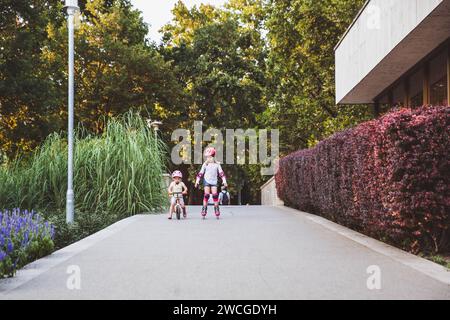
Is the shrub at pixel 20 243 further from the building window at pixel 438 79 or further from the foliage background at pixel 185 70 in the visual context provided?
the foliage background at pixel 185 70

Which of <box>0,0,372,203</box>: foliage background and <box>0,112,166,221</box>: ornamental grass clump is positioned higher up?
<box>0,0,372,203</box>: foliage background

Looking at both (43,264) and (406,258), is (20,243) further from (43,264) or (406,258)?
(406,258)

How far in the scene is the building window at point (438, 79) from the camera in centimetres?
1277

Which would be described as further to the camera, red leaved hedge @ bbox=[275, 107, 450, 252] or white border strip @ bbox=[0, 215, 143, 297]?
red leaved hedge @ bbox=[275, 107, 450, 252]

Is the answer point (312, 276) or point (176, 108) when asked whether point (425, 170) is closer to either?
point (312, 276)

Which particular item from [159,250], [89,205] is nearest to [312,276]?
[159,250]

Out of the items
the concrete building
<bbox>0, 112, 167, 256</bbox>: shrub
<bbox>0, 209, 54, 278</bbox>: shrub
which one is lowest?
<bbox>0, 209, 54, 278</bbox>: shrub

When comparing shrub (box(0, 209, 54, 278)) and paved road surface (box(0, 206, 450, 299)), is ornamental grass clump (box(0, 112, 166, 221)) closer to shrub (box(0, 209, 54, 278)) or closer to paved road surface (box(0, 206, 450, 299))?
paved road surface (box(0, 206, 450, 299))

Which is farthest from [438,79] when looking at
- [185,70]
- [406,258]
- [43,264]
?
[185,70]

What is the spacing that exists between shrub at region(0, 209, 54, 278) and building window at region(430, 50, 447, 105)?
874 centimetres

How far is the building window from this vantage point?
1277 centimetres

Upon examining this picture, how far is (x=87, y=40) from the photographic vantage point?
31.8 m

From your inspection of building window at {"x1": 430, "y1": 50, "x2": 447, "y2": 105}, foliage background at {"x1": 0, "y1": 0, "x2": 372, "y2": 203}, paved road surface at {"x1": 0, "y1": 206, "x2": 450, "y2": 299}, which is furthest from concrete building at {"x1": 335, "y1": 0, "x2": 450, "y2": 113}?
foliage background at {"x1": 0, "y1": 0, "x2": 372, "y2": 203}

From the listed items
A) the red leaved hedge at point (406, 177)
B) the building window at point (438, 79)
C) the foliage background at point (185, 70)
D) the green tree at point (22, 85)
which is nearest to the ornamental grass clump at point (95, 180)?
the foliage background at point (185, 70)
